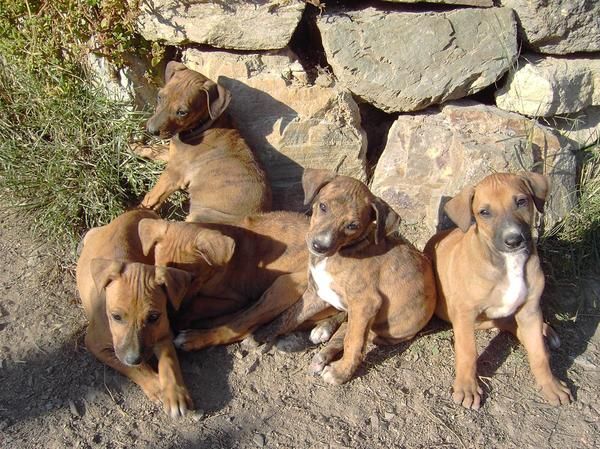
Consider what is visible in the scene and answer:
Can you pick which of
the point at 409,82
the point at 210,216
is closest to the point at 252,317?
the point at 210,216

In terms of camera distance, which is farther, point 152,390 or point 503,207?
point 152,390

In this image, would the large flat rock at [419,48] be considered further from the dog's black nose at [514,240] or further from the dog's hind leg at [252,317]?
the dog's black nose at [514,240]

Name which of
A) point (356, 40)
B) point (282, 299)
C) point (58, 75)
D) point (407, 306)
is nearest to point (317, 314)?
point (282, 299)

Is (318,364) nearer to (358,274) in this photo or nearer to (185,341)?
(358,274)

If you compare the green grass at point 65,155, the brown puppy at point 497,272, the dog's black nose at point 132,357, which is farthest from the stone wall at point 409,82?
the dog's black nose at point 132,357

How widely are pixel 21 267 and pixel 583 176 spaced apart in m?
5.79

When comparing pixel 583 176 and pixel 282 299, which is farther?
pixel 583 176

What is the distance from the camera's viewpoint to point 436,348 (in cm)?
597

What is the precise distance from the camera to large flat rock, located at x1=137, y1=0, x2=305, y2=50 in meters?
6.67

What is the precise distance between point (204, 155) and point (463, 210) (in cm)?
290

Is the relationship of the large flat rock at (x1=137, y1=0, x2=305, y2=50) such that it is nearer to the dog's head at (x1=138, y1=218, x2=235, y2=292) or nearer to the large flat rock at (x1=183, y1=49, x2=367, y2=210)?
the large flat rock at (x1=183, y1=49, x2=367, y2=210)

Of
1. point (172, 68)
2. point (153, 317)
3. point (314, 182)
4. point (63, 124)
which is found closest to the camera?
point (153, 317)

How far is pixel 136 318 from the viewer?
4.96 meters

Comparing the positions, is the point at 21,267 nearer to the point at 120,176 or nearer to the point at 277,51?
the point at 120,176
